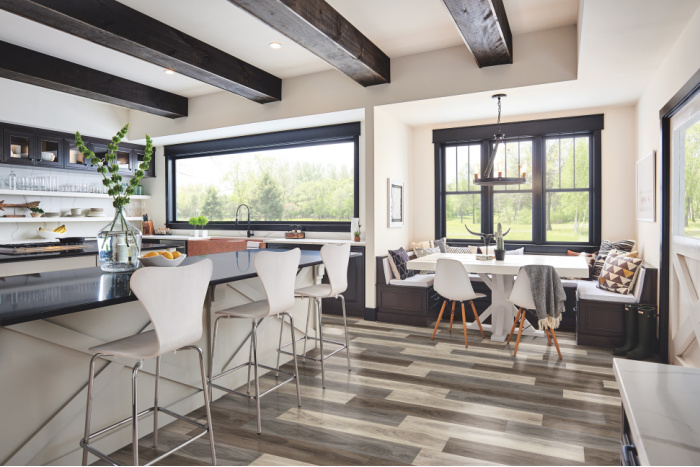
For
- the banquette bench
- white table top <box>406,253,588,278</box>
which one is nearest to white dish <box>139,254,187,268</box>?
white table top <box>406,253,588,278</box>

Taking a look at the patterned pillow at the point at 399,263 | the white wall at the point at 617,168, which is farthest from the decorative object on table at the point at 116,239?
the white wall at the point at 617,168

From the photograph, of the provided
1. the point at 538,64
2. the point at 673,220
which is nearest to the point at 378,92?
the point at 538,64

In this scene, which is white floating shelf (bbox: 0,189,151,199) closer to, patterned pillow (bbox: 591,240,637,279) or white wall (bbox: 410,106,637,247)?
white wall (bbox: 410,106,637,247)

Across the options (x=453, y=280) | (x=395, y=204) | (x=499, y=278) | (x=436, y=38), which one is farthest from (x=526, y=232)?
(x=436, y=38)

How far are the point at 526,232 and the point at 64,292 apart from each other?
5.32 meters

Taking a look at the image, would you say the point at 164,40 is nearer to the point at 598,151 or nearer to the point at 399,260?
the point at 399,260

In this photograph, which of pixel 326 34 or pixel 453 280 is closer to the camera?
pixel 326 34

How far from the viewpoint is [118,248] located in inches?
109

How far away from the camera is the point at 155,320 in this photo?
193cm

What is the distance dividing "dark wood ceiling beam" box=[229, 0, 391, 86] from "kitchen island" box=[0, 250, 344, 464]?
1.92 metres

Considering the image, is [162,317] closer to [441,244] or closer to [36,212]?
[441,244]

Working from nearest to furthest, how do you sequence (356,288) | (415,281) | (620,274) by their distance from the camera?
(620,274) < (415,281) < (356,288)

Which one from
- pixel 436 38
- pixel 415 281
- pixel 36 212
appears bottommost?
pixel 415 281

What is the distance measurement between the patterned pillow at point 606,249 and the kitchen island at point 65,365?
165 inches
